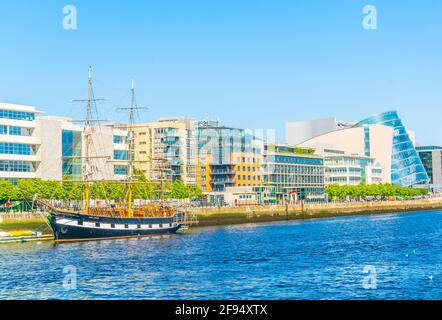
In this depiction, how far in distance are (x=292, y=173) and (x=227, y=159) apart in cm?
2322

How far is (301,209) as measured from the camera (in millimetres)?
153625

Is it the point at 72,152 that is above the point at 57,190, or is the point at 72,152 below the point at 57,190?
above

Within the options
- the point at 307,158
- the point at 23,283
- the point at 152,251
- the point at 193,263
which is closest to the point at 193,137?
the point at 307,158

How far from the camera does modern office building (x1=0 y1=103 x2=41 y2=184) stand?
113 meters

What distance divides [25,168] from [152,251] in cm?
5630

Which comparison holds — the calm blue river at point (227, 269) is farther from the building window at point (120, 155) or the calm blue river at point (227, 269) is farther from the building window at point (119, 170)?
the building window at point (120, 155)

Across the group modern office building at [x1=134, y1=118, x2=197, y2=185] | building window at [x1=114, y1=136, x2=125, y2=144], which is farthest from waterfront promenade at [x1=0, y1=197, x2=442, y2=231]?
modern office building at [x1=134, y1=118, x2=197, y2=185]

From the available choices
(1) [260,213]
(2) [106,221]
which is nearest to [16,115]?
(2) [106,221]

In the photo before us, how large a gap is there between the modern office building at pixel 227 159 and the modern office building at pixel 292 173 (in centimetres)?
319

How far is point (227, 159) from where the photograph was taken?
562 feet

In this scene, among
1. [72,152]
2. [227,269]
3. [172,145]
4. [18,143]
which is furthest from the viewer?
[172,145]

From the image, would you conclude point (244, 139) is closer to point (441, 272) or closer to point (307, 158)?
point (307, 158)

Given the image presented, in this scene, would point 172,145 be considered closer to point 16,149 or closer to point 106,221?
point 16,149

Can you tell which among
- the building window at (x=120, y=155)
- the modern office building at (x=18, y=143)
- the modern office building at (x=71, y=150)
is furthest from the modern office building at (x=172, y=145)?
the modern office building at (x=18, y=143)
